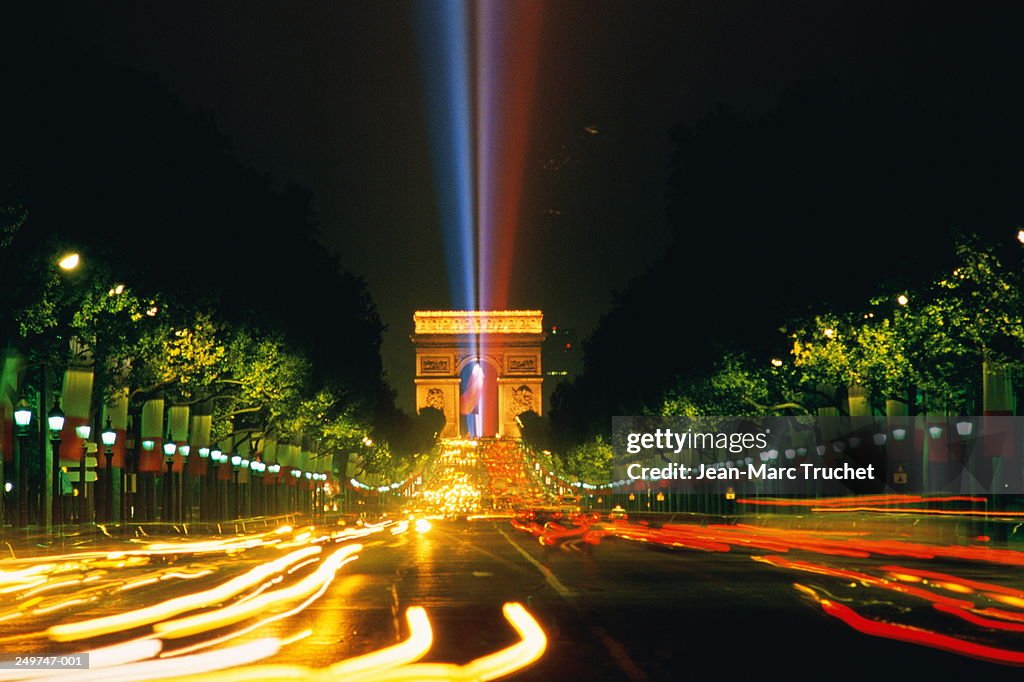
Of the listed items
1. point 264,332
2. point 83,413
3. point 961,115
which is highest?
point 961,115

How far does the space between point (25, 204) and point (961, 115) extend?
24.8 metres

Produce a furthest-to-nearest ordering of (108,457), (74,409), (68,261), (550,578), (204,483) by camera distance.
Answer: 1. (204,483)
2. (108,457)
3. (74,409)
4. (68,261)
5. (550,578)

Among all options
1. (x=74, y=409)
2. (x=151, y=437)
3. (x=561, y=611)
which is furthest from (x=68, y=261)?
(x=561, y=611)

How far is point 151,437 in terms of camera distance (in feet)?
161

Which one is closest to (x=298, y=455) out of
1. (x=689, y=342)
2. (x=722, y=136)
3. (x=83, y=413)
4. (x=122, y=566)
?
(x=689, y=342)

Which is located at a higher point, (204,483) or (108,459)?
(108,459)

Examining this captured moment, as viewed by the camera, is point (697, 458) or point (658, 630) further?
point (697, 458)

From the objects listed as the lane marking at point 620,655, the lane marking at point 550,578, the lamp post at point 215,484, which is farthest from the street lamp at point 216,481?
the lane marking at point 620,655

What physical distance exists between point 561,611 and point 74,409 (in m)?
24.6

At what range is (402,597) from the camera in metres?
20.5

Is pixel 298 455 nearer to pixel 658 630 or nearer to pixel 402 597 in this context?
pixel 402 597

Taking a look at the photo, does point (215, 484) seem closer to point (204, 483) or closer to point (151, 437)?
point (204, 483)

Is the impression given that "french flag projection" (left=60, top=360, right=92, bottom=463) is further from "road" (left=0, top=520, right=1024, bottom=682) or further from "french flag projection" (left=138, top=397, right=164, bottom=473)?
"french flag projection" (left=138, top=397, right=164, bottom=473)

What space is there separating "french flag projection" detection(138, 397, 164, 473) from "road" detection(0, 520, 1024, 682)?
1496cm
